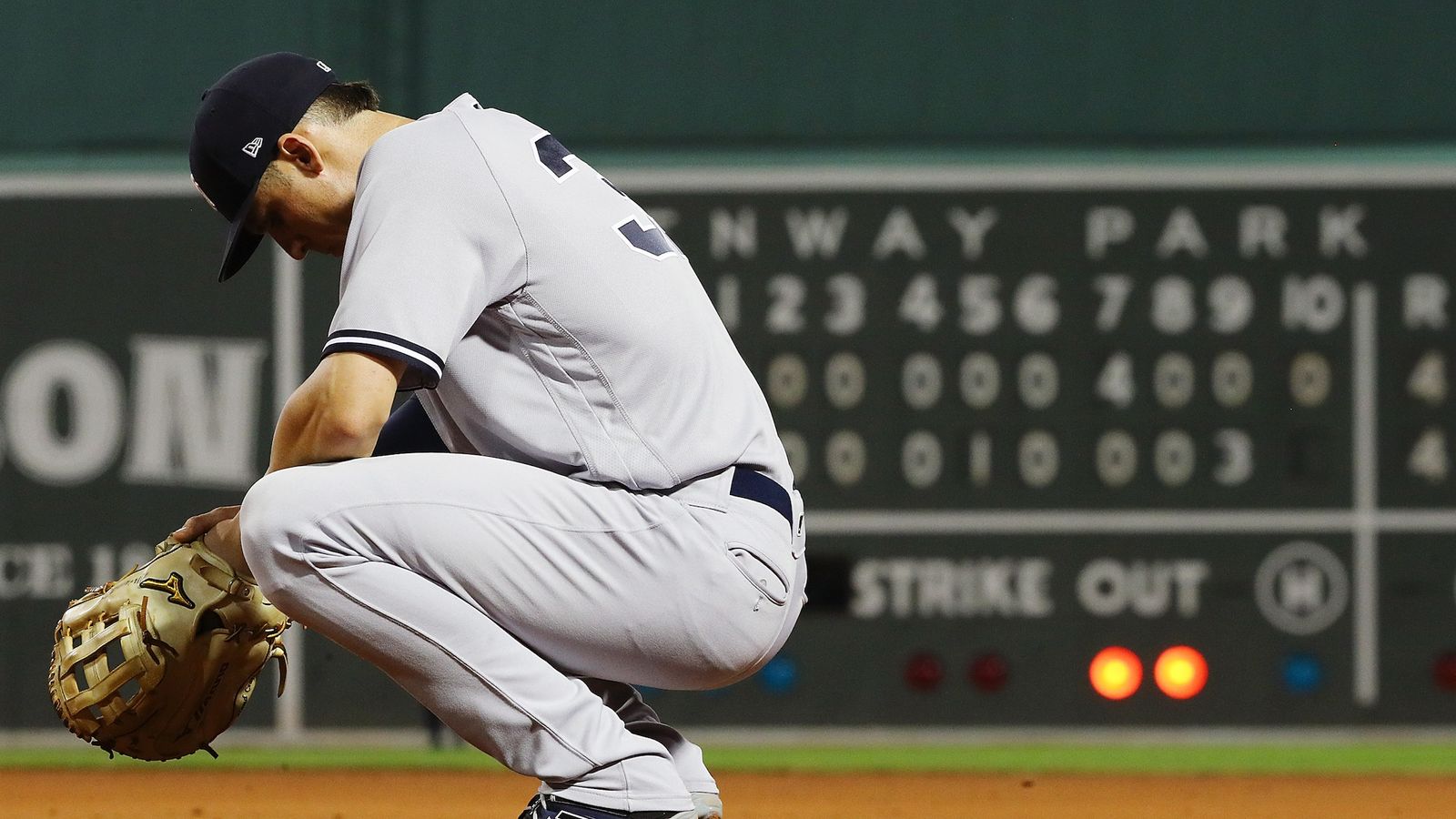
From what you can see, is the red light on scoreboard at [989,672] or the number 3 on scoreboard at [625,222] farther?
the red light on scoreboard at [989,672]

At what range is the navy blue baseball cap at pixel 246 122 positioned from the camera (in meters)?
2.37

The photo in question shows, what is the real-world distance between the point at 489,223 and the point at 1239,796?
96.6 inches

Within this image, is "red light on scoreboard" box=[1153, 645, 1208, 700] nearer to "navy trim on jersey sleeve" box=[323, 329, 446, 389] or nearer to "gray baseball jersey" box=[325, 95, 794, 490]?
"gray baseball jersey" box=[325, 95, 794, 490]

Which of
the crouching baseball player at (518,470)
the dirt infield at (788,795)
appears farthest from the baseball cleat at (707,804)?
the dirt infield at (788,795)

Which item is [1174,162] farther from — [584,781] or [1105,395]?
[584,781]

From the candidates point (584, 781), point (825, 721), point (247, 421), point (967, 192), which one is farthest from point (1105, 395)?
point (584, 781)

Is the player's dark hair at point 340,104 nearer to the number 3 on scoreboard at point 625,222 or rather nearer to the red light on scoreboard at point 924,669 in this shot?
the number 3 on scoreboard at point 625,222

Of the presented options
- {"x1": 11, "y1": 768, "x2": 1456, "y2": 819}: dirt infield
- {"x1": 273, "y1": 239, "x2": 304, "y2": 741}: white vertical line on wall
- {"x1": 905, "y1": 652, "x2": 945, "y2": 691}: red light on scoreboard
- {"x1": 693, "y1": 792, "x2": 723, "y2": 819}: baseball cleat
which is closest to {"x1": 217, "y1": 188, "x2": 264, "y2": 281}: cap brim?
{"x1": 693, "y1": 792, "x2": 723, "y2": 819}: baseball cleat

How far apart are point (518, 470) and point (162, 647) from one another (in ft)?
2.02

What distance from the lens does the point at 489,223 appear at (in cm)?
228

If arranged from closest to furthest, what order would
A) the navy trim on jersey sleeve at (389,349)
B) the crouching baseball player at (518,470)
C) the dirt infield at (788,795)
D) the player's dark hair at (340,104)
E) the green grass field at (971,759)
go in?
the navy trim on jersey sleeve at (389,349) → the crouching baseball player at (518,470) → the player's dark hair at (340,104) → the dirt infield at (788,795) → the green grass field at (971,759)

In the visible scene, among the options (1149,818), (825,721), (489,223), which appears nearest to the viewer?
(489,223)

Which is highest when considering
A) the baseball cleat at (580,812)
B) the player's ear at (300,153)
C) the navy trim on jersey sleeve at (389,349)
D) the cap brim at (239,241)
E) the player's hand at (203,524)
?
the player's ear at (300,153)

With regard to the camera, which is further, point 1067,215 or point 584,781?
point 1067,215
